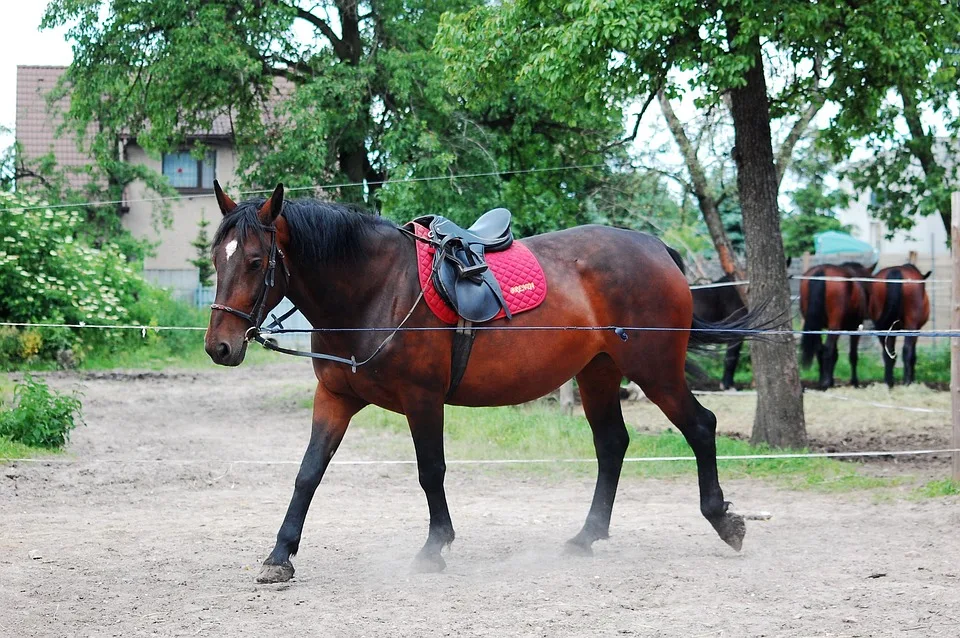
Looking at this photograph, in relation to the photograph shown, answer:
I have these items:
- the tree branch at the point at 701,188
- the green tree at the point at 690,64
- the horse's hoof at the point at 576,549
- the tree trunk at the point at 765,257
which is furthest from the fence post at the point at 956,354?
the tree branch at the point at 701,188

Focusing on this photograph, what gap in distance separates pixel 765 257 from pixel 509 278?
15.8 feet

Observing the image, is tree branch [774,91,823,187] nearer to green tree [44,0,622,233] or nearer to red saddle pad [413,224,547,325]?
green tree [44,0,622,233]

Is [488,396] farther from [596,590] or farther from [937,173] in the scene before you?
[937,173]

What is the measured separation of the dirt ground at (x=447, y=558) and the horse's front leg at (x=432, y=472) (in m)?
0.12

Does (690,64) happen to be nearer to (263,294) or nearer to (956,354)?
(956,354)

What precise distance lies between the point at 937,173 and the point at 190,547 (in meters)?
11.7

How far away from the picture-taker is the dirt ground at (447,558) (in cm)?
440

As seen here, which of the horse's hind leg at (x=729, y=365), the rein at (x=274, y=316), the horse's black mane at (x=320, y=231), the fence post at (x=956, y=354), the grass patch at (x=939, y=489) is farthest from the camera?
the horse's hind leg at (x=729, y=365)

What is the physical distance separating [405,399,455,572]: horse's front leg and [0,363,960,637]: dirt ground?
0.12 metres

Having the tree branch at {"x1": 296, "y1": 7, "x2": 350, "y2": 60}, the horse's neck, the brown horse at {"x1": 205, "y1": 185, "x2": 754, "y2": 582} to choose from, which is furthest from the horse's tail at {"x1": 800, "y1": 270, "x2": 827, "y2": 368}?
the horse's neck

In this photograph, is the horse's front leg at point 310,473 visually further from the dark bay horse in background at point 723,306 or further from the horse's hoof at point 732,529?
the dark bay horse in background at point 723,306

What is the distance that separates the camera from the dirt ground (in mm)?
4402

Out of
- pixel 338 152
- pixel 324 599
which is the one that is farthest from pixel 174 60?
pixel 324 599

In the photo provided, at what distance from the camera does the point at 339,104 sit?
13.1 metres
